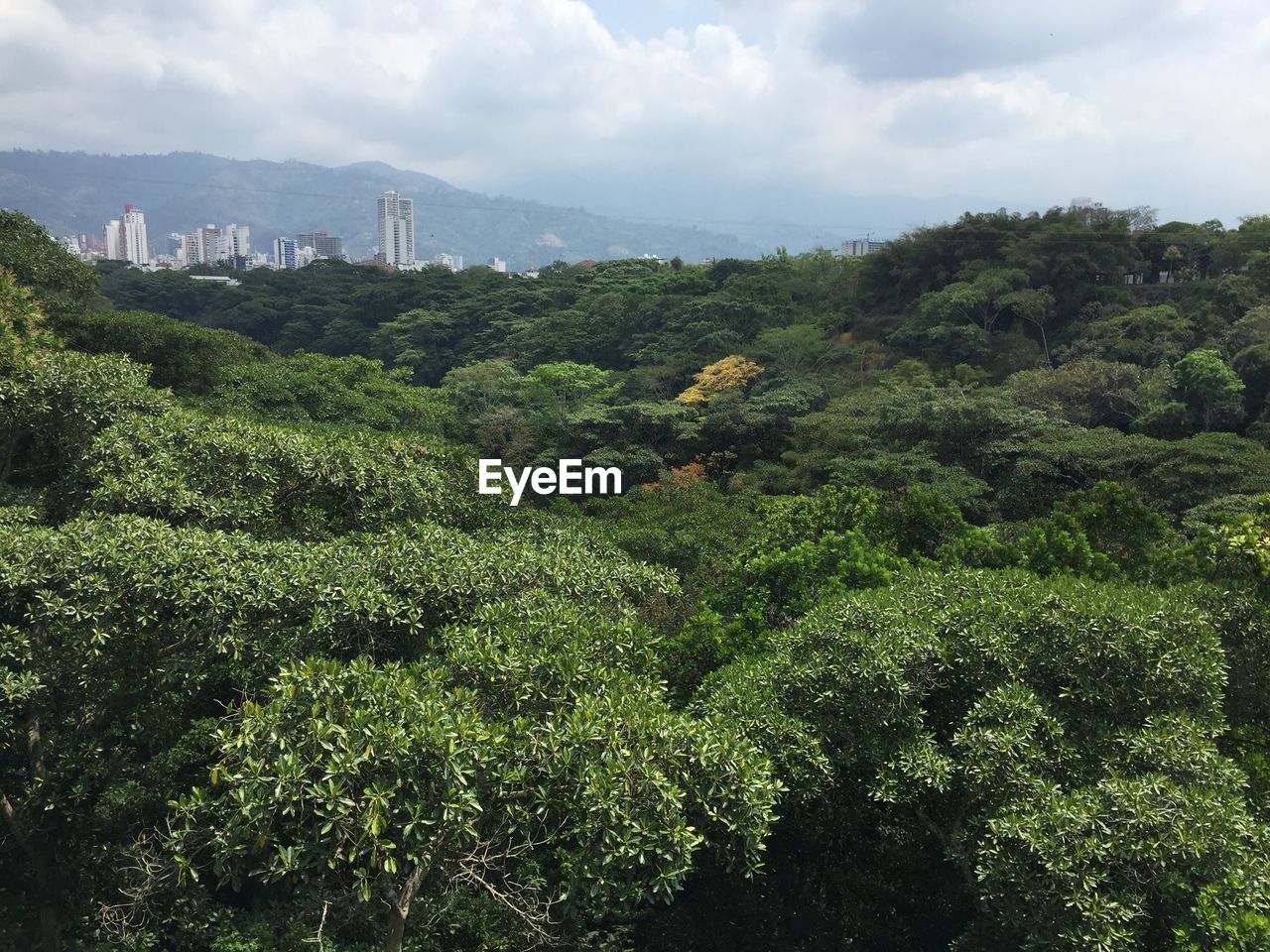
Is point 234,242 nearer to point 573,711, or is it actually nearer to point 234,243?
point 234,243

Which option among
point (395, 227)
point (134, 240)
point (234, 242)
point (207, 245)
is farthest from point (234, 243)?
point (395, 227)

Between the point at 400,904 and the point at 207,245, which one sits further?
the point at 207,245

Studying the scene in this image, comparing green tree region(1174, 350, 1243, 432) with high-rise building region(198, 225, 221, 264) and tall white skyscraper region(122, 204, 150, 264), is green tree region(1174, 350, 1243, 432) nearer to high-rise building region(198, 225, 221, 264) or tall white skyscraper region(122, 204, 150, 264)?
high-rise building region(198, 225, 221, 264)

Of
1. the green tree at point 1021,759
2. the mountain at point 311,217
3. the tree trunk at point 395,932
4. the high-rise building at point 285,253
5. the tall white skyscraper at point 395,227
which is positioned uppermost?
the mountain at point 311,217

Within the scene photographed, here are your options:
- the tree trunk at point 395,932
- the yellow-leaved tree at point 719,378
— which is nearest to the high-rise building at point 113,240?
the yellow-leaved tree at point 719,378

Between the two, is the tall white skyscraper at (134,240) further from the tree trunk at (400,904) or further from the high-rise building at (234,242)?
the tree trunk at (400,904)

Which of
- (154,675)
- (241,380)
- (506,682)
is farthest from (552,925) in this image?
(241,380)

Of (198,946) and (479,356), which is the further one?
(479,356)

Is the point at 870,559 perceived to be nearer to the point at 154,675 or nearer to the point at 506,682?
the point at 506,682
